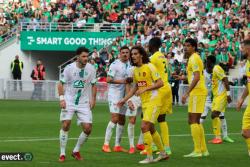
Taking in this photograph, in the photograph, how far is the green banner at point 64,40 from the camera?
49219mm

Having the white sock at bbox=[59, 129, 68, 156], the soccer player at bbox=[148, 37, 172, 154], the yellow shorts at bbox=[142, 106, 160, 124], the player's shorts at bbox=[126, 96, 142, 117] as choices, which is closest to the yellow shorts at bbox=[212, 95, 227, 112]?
the player's shorts at bbox=[126, 96, 142, 117]

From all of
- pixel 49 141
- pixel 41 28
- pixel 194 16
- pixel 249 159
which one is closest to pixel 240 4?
pixel 194 16

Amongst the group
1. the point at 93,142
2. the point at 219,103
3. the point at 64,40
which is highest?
the point at 64,40

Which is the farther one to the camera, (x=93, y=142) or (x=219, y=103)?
(x=219, y=103)

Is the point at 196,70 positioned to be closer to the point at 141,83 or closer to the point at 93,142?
the point at 141,83

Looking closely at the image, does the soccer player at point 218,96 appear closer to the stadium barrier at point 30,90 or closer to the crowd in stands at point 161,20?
the crowd in stands at point 161,20

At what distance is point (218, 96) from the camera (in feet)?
73.9

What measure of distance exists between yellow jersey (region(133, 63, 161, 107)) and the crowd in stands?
22664 mm

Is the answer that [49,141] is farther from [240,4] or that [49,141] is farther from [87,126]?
[240,4]

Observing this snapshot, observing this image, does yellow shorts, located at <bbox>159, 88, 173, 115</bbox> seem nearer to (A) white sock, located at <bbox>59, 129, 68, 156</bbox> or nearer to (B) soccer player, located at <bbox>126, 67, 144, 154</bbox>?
(B) soccer player, located at <bbox>126, 67, 144, 154</bbox>

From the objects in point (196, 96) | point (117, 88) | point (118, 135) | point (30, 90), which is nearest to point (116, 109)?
point (117, 88)

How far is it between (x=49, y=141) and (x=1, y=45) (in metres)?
31.5

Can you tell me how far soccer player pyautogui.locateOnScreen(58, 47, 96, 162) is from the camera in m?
17.0

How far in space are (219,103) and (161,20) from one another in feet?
81.2
